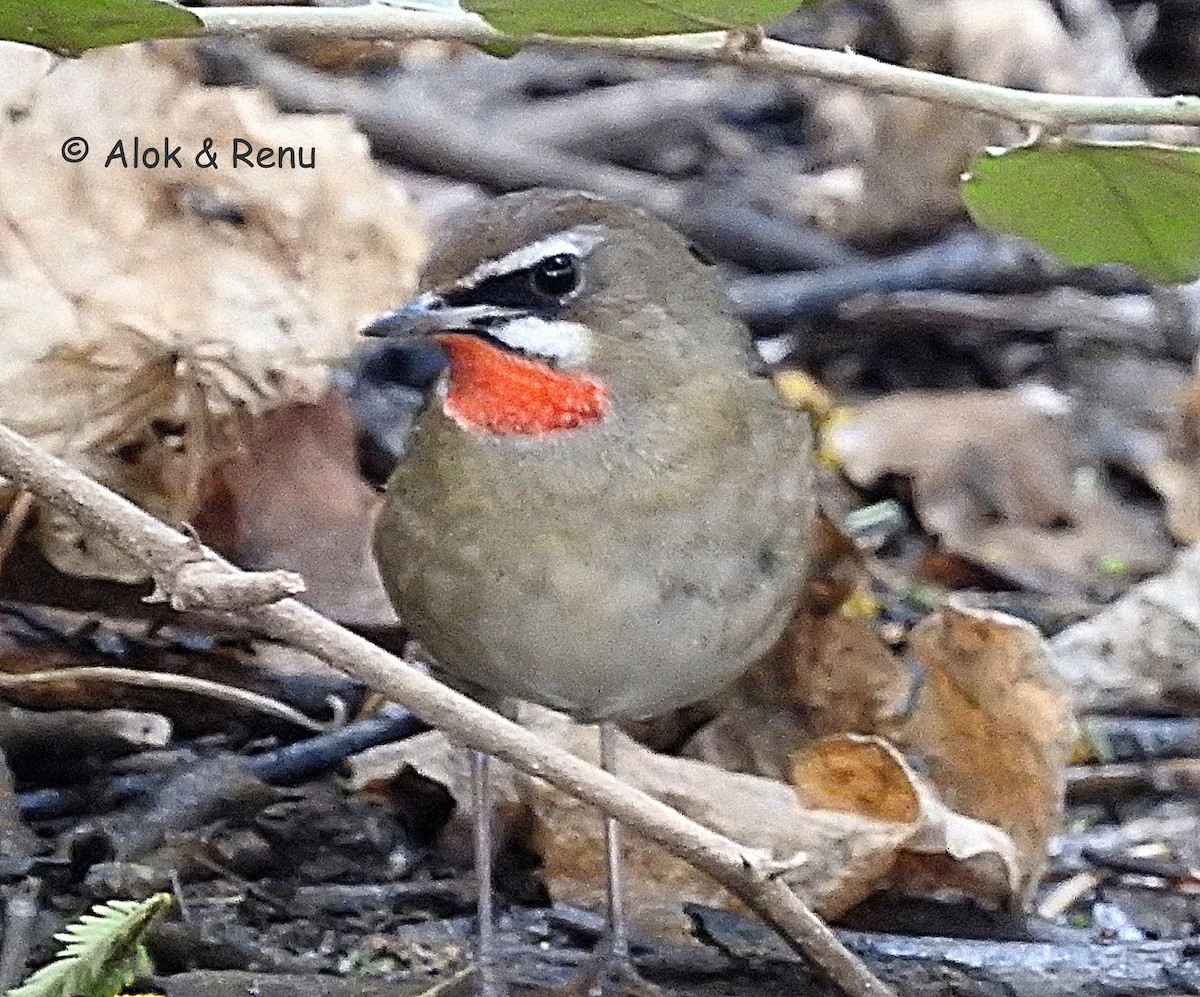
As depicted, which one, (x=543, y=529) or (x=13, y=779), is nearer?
(x=543, y=529)

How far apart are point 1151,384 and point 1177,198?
8.92 ft

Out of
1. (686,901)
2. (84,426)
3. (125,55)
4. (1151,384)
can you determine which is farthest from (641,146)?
(686,901)

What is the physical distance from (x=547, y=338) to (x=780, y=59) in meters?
0.53

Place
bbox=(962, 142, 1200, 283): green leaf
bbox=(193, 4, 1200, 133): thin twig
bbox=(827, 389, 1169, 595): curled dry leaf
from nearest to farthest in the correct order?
bbox=(193, 4, 1200, 133): thin twig → bbox=(962, 142, 1200, 283): green leaf → bbox=(827, 389, 1169, 595): curled dry leaf

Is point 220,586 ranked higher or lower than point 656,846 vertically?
higher

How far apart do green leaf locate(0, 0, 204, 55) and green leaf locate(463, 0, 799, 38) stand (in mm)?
270

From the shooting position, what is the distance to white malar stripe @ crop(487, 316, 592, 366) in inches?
108

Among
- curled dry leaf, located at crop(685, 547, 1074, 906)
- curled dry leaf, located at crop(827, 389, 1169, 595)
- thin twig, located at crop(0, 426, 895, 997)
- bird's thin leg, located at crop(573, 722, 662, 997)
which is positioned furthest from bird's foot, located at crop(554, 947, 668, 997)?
curled dry leaf, located at crop(827, 389, 1169, 595)

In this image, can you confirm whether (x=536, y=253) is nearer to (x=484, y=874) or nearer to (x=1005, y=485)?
(x=484, y=874)

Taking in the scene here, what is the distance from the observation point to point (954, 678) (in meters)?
3.36

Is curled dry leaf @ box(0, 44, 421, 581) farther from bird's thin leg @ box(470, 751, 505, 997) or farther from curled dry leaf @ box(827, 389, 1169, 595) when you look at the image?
curled dry leaf @ box(827, 389, 1169, 595)

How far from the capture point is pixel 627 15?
2.20 meters

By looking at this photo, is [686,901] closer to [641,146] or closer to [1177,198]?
[1177,198]

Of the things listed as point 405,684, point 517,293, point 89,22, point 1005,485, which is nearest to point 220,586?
point 405,684
